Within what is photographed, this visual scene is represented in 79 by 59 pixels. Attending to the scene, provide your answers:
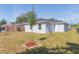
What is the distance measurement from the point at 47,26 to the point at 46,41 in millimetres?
162

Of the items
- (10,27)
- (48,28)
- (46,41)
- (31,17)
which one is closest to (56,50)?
(46,41)

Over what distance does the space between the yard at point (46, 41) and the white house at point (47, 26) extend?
43mm

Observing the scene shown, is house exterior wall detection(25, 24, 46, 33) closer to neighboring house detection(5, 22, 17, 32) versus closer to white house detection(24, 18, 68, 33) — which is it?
white house detection(24, 18, 68, 33)

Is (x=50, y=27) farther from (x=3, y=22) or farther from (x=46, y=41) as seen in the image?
(x=3, y=22)

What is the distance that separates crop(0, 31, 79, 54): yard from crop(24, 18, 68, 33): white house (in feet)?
0.14

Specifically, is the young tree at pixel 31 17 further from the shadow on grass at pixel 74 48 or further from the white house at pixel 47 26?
the shadow on grass at pixel 74 48

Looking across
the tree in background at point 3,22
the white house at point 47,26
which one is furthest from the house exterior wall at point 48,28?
the tree in background at point 3,22

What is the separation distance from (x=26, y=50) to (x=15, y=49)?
12 cm

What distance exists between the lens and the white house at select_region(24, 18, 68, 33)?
140 metres

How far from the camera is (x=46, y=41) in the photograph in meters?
140

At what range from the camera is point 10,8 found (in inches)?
5527

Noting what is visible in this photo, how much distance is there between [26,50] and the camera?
140 metres
